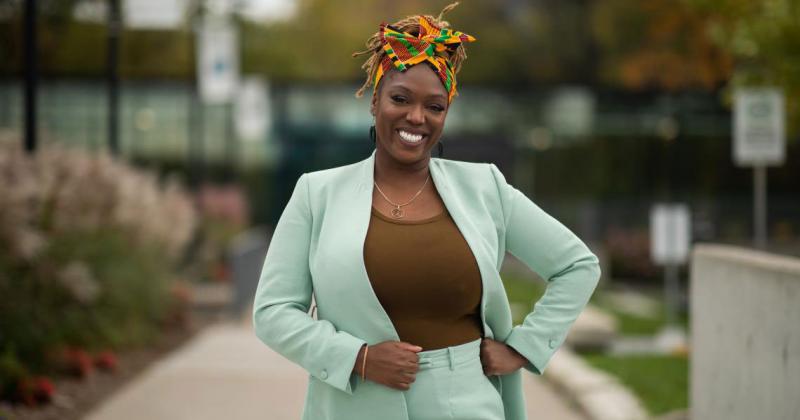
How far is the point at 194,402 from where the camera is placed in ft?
25.4

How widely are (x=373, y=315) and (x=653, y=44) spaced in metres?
28.1

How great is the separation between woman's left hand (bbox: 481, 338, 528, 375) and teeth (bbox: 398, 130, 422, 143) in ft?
1.90

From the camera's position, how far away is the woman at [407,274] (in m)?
2.71

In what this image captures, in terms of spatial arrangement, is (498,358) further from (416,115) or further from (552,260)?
(416,115)

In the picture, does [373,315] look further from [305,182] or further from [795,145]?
[795,145]

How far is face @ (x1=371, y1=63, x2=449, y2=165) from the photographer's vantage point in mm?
2762

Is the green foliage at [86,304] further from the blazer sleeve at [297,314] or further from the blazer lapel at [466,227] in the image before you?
the blazer lapel at [466,227]

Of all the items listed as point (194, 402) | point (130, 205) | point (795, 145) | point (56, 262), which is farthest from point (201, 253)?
point (795, 145)

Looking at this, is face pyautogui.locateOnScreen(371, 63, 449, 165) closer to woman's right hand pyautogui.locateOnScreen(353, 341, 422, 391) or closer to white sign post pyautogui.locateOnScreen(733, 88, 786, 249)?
woman's right hand pyautogui.locateOnScreen(353, 341, 422, 391)

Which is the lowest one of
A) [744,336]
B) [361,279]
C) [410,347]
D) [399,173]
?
[744,336]

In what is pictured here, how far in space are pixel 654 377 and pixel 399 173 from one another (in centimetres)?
660

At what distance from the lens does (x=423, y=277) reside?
2.71 m

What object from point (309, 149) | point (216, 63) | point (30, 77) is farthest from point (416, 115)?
point (309, 149)

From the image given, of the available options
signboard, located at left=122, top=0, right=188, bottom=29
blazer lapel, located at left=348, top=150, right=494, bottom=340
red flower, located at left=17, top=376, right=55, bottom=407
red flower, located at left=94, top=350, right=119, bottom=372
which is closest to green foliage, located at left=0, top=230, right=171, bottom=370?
red flower, located at left=94, top=350, right=119, bottom=372
